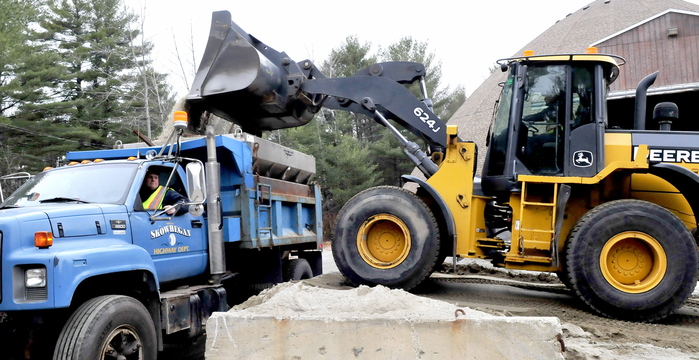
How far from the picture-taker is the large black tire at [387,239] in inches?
237

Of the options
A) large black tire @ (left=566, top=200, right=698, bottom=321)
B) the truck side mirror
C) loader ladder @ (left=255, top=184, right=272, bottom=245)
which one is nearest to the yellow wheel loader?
large black tire @ (left=566, top=200, right=698, bottom=321)

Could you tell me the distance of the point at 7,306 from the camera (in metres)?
4.23

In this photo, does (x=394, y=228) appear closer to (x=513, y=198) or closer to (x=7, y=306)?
(x=513, y=198)

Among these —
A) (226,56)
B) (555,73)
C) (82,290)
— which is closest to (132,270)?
(82,290)

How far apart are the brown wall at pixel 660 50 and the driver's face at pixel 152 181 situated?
62.8 feet

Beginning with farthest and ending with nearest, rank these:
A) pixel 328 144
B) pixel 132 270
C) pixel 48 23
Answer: pixel 328 144 → pixel 48 23 → pixel 132 270

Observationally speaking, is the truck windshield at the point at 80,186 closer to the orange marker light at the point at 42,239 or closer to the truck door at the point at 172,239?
the truck door at the point at 172,239

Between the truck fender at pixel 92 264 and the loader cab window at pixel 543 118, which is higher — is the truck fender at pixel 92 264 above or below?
below

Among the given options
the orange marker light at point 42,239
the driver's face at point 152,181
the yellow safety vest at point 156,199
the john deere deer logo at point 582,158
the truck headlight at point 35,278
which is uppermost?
the john deere deer logo at point 582,158

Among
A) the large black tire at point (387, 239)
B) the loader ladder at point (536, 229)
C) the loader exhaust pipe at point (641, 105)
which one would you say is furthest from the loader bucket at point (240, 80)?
the loader exhaust pipe at point (641, 105)

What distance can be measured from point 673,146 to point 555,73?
144cm

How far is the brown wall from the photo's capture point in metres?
21.0

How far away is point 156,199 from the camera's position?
5.77 meters

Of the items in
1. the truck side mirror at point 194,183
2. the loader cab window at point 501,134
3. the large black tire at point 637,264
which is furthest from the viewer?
the loader cab window at point 501,134
